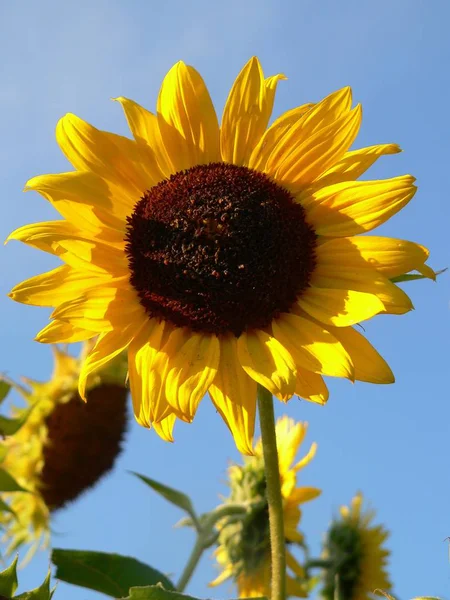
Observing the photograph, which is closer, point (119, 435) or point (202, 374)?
point (202, 374)

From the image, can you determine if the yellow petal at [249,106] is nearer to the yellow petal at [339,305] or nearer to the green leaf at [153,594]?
the yellow petal at [339,305]

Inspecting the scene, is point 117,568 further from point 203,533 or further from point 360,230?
point 360,230

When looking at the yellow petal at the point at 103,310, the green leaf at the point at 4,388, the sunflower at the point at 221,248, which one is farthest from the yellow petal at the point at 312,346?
the green leaf at the point at 4,388

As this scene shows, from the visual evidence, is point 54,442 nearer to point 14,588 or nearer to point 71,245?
point 71,245

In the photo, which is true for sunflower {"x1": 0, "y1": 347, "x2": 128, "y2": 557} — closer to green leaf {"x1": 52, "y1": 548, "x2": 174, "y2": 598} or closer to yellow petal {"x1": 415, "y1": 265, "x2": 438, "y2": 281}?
green leaf {"x1": 52, "y1": 548, "x2": 174, "y2": 598}

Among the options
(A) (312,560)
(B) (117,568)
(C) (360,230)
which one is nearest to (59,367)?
(A) (312,560)
